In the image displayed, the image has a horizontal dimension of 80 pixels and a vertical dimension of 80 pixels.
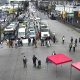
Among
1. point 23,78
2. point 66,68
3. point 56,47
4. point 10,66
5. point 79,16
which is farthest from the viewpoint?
point 79,16

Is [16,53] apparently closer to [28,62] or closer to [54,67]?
[28,62]

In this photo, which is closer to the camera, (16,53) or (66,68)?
(66,68)

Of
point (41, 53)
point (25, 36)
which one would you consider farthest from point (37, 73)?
point (25, 36)

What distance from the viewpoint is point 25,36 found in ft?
145

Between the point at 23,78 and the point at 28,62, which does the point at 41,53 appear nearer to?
the point at 28,62

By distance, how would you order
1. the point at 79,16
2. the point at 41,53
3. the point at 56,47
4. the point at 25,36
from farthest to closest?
the point at 79,16 → the point at 25,36 → the point at 56,47 → the point at 41,53

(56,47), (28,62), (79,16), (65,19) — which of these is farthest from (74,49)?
(65,19)

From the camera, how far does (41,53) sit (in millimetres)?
31016

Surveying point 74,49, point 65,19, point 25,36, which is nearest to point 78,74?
point 74,49

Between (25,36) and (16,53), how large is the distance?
12810 millimetres

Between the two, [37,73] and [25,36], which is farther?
[25,36]

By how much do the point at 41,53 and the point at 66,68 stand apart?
23.8 feet

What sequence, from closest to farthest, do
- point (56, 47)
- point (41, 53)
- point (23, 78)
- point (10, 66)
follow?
point (23, 78), point (10, 66), point (41, 53), point (56, 47)

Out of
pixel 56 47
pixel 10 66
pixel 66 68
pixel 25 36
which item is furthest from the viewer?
pixel 25 36
